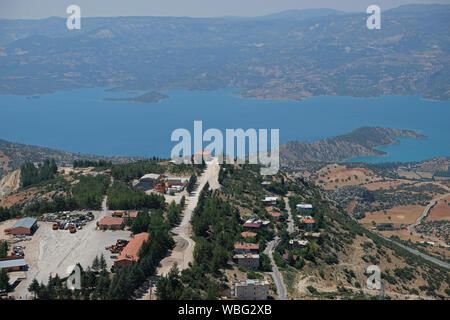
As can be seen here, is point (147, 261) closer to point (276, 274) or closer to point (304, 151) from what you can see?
point (276, 274)

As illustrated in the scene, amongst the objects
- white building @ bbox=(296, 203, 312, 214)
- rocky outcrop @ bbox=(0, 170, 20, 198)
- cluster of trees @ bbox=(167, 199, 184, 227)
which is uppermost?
cluster of trees @ bbox=(167, 199, 184, 227)

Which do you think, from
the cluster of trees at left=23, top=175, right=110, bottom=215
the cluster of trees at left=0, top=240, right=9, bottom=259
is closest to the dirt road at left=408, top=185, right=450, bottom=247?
the cluster of trees at left=23, top=175, right=110, bottom=215

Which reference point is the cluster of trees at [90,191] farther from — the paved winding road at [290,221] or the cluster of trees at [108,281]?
the paved winding road at [290,221]

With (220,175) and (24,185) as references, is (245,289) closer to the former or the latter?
(220,175)

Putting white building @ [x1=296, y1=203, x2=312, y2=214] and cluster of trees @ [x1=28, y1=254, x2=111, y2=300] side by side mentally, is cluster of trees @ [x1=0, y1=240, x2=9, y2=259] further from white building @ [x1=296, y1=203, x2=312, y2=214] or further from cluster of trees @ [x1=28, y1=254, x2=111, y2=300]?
white building @ [x1=296, y1=203, x2=312, y2=214]

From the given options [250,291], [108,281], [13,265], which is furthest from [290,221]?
[13,265]

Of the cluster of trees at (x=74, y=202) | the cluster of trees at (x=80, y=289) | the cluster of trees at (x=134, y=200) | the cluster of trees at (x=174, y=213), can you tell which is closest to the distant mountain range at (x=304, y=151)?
the cluster of trees at (x=74, y=202)
